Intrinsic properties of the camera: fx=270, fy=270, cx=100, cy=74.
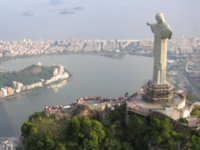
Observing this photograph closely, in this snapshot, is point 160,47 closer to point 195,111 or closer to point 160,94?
point 160,94

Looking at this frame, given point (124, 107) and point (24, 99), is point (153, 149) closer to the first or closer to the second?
point (124, 107)

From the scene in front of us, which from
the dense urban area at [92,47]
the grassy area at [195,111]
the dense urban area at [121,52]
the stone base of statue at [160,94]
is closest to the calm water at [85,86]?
the dense urban area at [121,52]

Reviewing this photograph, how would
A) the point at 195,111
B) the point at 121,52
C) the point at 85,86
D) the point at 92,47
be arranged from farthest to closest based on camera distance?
the point at 92,47
the point at 121,52
the point at 85,86
the point at 195,111

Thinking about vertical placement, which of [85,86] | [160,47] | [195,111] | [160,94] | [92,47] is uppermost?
[160,47]

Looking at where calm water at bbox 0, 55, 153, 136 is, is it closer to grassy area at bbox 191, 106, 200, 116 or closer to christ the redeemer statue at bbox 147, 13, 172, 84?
christ the redeemer statue at bbox 147, 13, 172, 84

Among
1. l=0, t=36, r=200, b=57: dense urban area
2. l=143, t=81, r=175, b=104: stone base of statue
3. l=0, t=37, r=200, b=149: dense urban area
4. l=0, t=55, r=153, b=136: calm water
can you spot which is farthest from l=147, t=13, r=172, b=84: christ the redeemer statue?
l=0, t=36, r=200, b=57: dense urban area

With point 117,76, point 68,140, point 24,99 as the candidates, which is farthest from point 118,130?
point 117,76

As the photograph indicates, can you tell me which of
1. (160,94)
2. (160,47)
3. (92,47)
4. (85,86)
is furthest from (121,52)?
(160,94)
